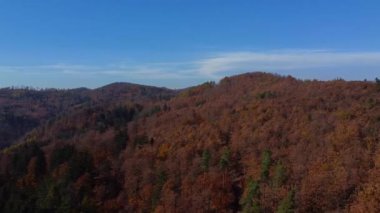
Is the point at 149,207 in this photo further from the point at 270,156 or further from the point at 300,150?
the point at 300,150

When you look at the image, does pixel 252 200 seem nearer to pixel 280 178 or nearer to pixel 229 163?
pixel 280 178

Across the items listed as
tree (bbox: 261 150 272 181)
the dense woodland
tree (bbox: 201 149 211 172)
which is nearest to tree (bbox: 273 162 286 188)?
the dense woodland

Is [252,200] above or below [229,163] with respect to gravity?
below

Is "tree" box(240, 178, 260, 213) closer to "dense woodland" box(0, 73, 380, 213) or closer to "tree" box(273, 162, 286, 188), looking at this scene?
"dense woodland" box(0, 73, 380, 213)

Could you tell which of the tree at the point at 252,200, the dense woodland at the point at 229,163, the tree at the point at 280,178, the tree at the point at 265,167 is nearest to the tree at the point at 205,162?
the dense woodland at the point at 229,163

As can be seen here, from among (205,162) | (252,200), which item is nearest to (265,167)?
(252,200)

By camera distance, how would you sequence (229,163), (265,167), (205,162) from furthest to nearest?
(205,162), (229,163), (265,167)

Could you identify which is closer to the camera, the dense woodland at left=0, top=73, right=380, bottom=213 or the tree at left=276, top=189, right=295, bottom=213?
the tree at left=276, top=189, right=295, bottom=213

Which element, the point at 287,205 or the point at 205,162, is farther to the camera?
the point at 205,162
